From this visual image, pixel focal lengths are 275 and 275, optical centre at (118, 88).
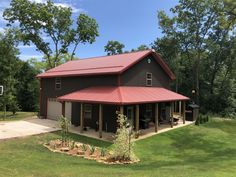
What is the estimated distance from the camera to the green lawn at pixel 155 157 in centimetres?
1062

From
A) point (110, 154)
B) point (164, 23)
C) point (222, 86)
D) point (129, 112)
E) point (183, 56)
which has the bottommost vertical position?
point (110, 154)

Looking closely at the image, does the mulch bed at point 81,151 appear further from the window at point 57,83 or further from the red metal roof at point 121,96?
the window at point 57,83

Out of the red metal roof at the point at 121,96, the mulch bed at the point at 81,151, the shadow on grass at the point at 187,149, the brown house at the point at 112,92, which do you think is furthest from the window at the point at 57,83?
the shadow on grass at the point at 187,149

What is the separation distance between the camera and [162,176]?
9898 mm

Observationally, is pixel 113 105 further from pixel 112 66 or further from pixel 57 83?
pixel 57 83

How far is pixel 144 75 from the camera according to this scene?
24500mm

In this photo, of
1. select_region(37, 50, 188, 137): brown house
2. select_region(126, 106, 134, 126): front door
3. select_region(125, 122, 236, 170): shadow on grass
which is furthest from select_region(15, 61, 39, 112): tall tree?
select_region(125, 122, 236, 170): shadow on grass

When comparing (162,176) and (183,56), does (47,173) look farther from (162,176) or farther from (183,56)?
(183,56)

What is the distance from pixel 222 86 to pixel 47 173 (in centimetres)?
3609

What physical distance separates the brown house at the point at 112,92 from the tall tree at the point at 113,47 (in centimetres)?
2829

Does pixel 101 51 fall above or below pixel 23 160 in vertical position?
above

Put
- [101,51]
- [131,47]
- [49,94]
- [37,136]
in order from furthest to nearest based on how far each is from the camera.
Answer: [101,51], [131,47], [49,94], [37,136]

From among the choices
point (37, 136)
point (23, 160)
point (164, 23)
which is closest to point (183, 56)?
point (164, 23)

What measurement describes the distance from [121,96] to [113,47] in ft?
127
